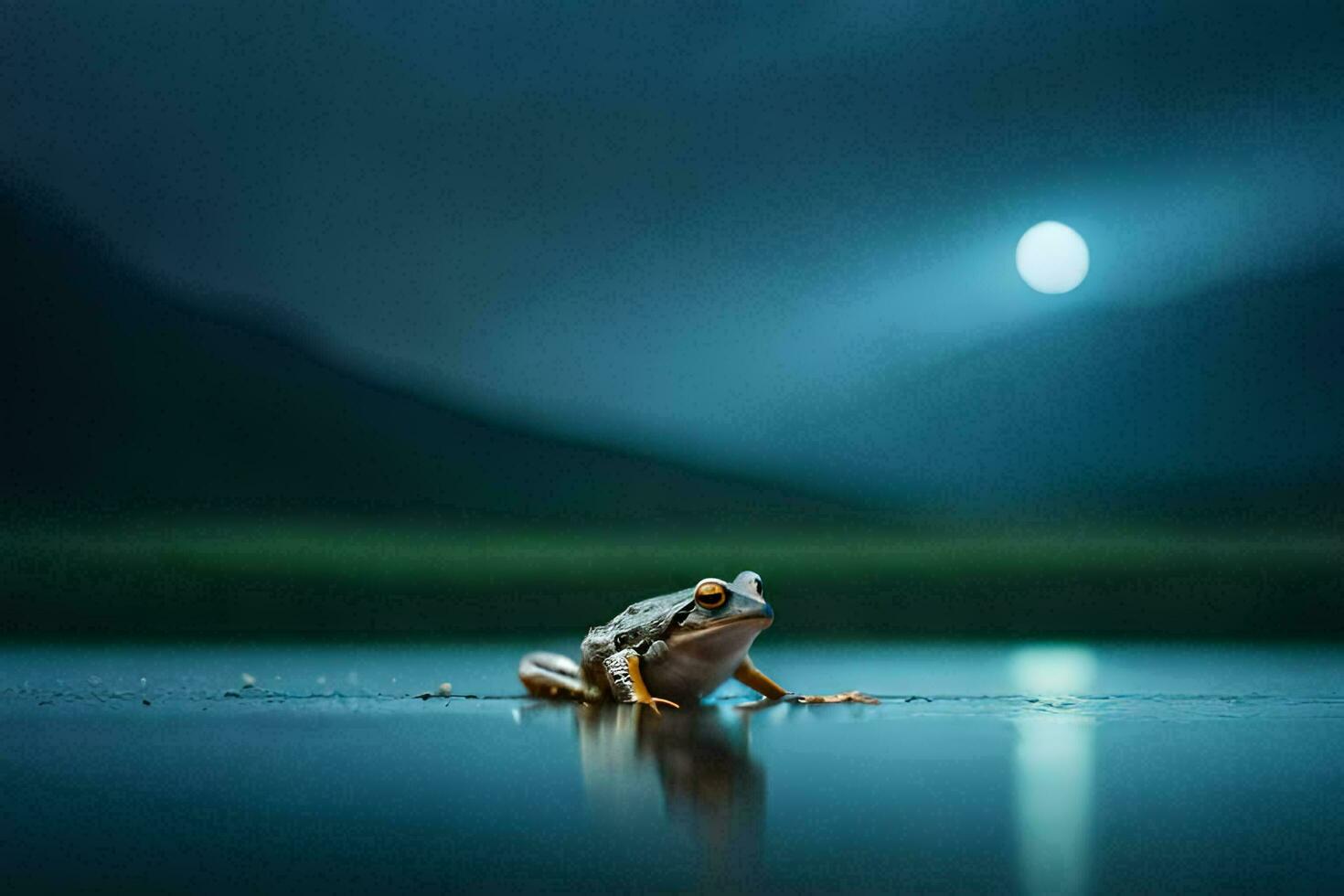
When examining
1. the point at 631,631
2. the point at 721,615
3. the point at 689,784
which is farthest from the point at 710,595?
the point at 689,784

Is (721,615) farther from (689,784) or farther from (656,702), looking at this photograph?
(689,784)

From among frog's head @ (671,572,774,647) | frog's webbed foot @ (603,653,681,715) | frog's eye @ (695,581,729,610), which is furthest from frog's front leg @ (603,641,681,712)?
frog's eye @ (695,581,729,610)

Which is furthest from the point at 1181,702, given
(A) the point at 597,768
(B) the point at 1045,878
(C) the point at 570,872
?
(C) the point at 570,872

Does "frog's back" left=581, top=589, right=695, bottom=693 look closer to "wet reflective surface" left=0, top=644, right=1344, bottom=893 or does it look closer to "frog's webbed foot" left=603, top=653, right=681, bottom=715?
"frog's webbed foot" left=603, top=653, right=681, bottom=715

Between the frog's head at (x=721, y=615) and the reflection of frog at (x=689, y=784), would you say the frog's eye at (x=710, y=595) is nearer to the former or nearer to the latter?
the frog's head at (x=721, y=615)

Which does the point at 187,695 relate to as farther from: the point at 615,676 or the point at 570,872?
the point at 570,872
